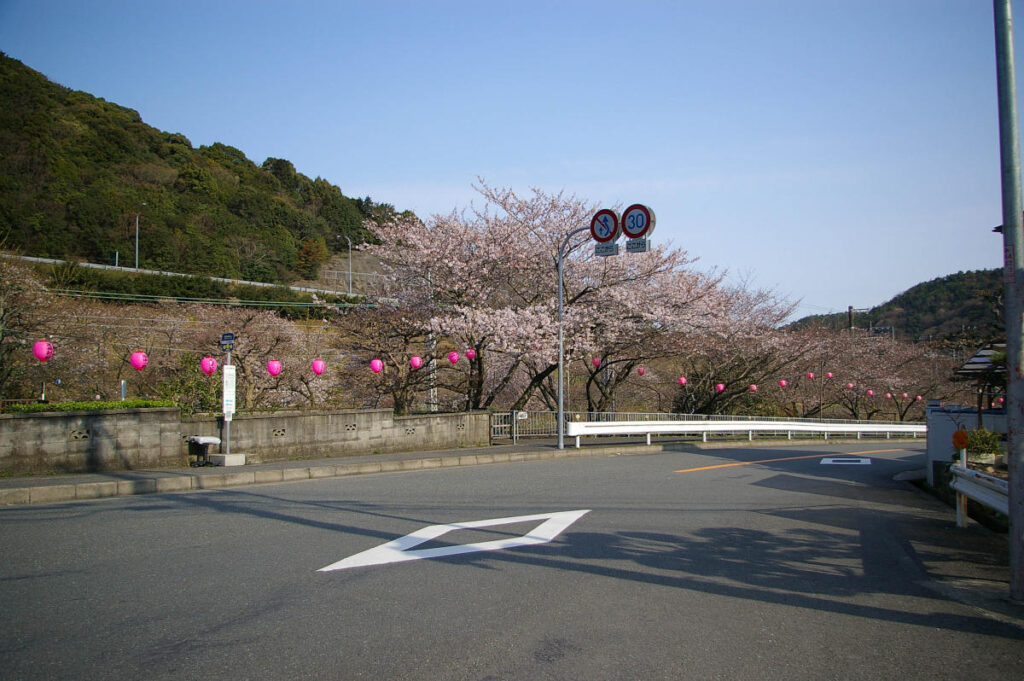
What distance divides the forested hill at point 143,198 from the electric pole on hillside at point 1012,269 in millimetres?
41966

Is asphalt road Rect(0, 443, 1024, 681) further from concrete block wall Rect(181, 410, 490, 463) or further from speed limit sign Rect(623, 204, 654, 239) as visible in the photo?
speed limit sign Rect(623, 204, 654, 239)

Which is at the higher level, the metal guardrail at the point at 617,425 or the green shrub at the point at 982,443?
the green shrub at the point at 982,443

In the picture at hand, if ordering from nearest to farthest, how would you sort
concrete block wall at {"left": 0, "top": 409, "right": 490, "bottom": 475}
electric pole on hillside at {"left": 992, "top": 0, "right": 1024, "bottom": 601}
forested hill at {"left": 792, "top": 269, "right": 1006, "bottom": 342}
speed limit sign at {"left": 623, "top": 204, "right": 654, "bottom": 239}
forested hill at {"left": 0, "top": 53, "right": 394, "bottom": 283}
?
electric pole on hillside at {"left": 992, "top": 0, "right": 1024, "bottom": 601}, concrete block wall at {"left": 0, "top": 409, "right": 490, "bottom": 475}, speed limit sign at {"left": 623, "top": 204, "right": 654, "bottom": 239}, forested hill at {"left": 0, "top": 53, "right": 394, "bottom": 283}, forested hill at {"left": 792, "top": 269, "right": 1006, "bottom": 342}

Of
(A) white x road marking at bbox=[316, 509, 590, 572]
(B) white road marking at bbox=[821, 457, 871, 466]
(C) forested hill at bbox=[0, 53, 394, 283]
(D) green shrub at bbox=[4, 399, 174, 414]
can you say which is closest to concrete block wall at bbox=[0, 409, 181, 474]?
(D) green shrub at bbox=[4, 399, 174, 414]

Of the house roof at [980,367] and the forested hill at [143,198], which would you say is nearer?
the house roof at [980,367]

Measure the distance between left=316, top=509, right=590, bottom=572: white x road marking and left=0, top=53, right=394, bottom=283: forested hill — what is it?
39.3m

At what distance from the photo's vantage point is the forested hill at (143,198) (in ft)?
174

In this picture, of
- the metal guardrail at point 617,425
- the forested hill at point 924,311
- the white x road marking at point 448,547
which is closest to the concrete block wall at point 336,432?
the metal guardrail at point 617,425

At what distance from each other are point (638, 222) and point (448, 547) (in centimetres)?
1171

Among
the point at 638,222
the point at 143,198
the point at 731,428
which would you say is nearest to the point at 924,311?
the point at 731,428

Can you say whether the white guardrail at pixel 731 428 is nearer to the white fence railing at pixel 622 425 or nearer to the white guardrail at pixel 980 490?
the white fence railing at pixel 622 425

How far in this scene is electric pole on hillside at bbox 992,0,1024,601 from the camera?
5074 mm

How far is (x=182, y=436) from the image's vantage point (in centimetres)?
1336

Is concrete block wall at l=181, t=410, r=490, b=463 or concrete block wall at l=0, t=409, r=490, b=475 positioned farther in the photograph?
concrete block wall at l=181, t=410, r=490, b=463
